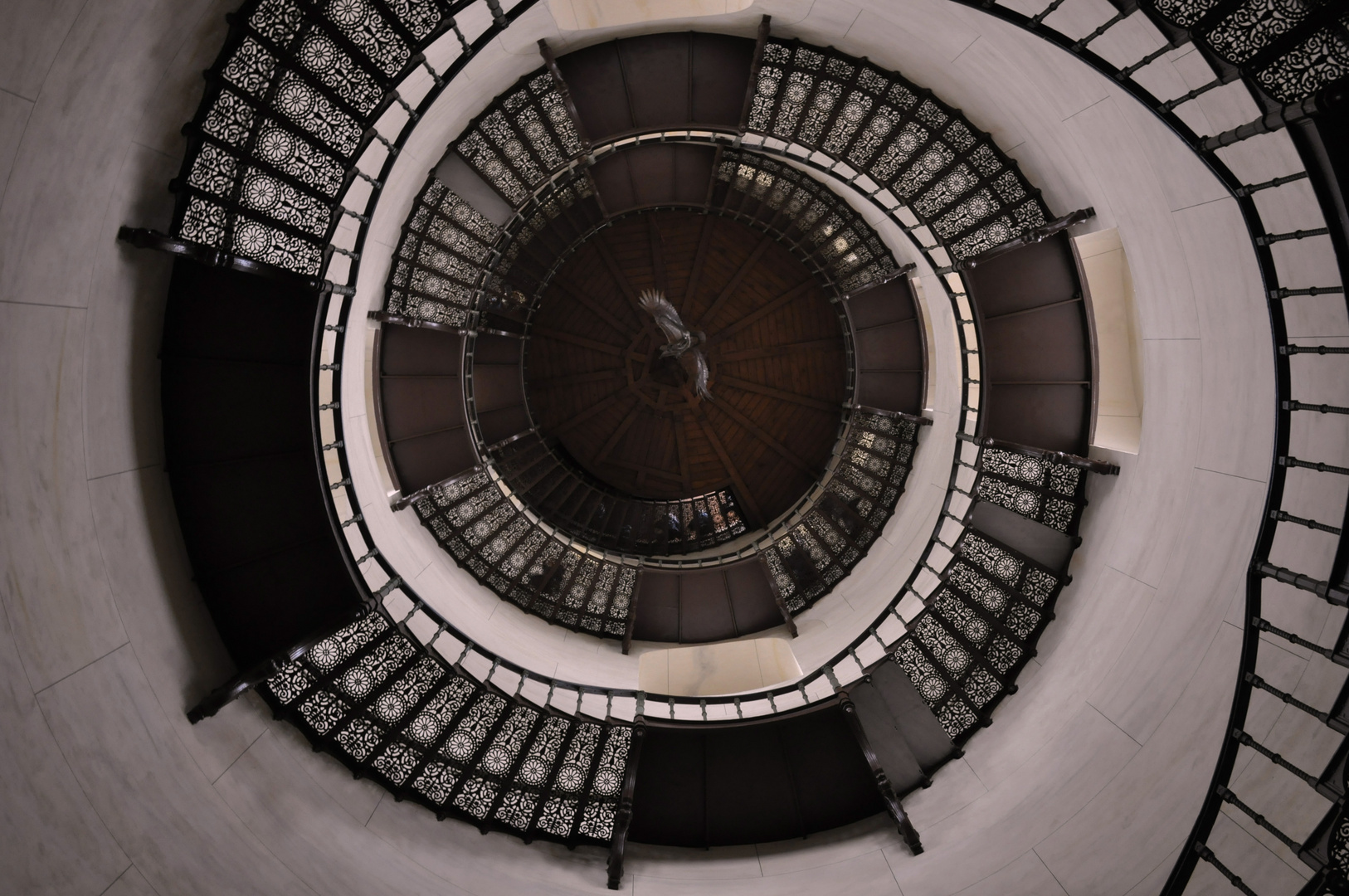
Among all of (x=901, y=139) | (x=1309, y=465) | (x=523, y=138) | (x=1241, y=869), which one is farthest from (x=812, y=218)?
(x=1241, y=869)

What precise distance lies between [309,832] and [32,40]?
8.18m

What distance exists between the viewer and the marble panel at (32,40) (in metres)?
4.42

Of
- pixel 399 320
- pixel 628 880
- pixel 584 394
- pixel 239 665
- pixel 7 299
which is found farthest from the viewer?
pixel 584 394

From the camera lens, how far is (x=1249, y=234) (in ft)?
17.5

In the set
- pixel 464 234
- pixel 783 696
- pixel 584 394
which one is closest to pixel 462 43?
pixel 464 234

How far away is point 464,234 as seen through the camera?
10.1m

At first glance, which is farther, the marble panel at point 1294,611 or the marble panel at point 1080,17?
the marble panel at point 1294,611

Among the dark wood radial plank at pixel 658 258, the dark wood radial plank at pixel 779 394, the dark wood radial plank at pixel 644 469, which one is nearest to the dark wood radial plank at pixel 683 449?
the dark wood radial plank at pixel 644 469

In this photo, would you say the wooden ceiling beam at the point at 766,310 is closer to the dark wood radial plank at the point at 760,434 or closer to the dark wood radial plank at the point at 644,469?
the dark wood radial plank at the point at 760,434

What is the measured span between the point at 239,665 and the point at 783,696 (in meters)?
7.53

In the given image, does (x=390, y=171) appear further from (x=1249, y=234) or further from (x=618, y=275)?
(x=1249, y=234)

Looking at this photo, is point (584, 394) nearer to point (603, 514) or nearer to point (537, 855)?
point (603, 514)

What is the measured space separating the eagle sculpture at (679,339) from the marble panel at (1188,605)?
836 cm

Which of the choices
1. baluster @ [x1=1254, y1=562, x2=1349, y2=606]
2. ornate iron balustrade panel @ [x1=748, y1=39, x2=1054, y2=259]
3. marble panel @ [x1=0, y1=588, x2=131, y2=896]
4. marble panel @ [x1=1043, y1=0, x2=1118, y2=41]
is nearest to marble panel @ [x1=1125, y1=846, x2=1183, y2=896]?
baluster @ [x1=1254, y1=562, x2=1349, y2=606]
